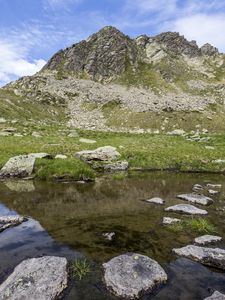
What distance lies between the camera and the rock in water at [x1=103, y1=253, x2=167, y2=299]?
413 inches

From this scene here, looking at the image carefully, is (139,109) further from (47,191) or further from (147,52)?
(147,52)

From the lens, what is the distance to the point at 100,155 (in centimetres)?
3569

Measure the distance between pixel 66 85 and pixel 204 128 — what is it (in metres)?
79.7

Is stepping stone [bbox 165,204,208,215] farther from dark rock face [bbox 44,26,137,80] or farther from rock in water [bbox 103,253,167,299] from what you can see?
dark rock face [bbox 44,26,137,80]

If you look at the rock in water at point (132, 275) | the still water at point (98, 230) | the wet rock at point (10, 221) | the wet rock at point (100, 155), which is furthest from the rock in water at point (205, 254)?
the wet rock at point (100, 155)

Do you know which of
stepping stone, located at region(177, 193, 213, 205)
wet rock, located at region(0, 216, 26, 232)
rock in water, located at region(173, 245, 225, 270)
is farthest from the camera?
stepping stone, located at region(177, 193, 213, 205)

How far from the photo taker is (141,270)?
11.6 meters

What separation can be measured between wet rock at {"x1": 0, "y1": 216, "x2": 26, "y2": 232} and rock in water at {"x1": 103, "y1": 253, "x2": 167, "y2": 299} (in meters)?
6.58

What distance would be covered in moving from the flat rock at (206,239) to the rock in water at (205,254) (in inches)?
36.5

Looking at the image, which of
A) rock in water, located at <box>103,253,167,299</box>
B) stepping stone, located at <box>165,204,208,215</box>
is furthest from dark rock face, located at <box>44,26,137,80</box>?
rock in water, located at <box>103,253,167,299</box>

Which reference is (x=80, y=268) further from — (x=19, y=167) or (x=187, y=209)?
(x=19, y=167)

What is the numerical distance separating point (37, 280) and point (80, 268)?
1703mm

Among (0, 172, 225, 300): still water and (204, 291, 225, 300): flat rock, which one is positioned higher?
(204, 291, 225, 300): flat rock

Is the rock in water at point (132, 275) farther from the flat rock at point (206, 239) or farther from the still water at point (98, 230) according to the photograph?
the flat rock at point (206, 239)
